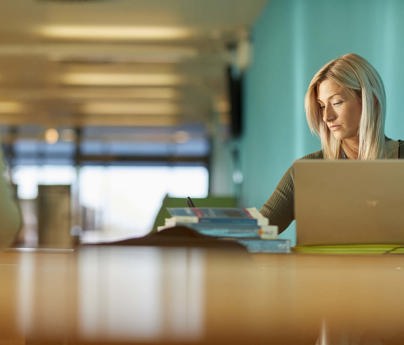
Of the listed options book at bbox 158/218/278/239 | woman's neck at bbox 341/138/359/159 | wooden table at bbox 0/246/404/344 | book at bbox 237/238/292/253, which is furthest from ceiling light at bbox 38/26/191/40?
wooden table at bbox 0/246/404/344

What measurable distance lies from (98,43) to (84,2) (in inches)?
58.4

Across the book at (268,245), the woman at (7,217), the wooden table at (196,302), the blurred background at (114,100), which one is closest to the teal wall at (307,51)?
the blurred background at (114,100)

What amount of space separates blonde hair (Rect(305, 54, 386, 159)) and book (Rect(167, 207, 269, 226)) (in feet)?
2.24

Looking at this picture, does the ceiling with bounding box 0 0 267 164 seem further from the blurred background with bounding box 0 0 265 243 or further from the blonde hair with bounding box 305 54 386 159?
the blonde hair with bounding box 305 54 386 159

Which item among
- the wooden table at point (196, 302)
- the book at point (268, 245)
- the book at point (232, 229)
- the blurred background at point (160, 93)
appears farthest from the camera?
the blurred background at point (160, 93)

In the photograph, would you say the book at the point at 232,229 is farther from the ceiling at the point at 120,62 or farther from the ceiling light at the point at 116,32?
the ceiling light at the point at 116,32

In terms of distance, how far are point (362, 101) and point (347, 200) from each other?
3.07 ft

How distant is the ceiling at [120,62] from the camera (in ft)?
21.2

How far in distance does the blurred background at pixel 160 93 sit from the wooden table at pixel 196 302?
2.93 ft

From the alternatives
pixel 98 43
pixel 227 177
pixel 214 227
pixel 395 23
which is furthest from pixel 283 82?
pixel 227 177

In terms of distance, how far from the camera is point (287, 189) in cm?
255

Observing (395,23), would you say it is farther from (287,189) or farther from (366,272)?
(366,272)

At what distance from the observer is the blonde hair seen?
101 inches

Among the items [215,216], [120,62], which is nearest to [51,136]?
[120,62]
